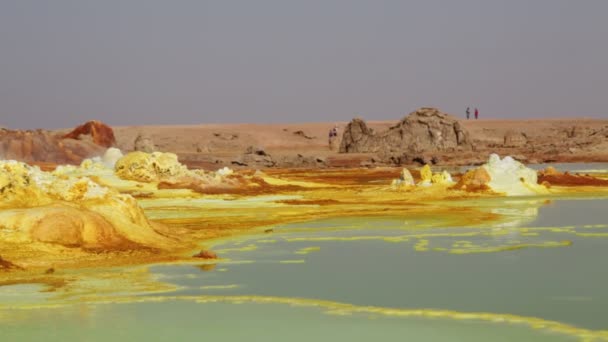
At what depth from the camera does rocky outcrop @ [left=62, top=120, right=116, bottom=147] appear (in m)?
49.5

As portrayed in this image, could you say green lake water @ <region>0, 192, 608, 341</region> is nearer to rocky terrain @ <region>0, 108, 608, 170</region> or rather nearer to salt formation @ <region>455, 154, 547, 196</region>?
salt formation @ <region>455, 154, 547, 196</region>

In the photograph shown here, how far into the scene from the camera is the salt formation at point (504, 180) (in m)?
26.6

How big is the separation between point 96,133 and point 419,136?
20.8 metres

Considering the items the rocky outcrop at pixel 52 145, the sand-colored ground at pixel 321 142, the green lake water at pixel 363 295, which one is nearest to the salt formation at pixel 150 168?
→ the rocky outcrop at pixel 52 145

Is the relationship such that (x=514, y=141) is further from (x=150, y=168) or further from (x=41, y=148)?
(x=150, y=168)

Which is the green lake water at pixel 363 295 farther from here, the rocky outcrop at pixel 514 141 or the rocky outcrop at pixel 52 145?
the rocky outcrop at pixel 514 141

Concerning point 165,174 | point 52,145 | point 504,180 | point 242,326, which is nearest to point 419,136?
point 52,145

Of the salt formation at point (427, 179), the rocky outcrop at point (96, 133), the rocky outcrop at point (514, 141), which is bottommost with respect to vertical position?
the salt formation at point (427, 179)

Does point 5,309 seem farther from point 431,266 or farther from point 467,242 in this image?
point 467,242

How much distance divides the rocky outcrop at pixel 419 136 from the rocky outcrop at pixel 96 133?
17.2 meters

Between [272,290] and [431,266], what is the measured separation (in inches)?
101

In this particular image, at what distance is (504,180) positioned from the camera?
26906 millimetres

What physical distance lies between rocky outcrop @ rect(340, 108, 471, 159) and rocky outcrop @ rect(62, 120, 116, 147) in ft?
56.3

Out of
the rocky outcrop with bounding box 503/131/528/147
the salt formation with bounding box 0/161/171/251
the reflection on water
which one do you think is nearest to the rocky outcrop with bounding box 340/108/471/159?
the rocky outcrop with bounding box 503/131/528/147
